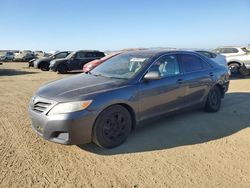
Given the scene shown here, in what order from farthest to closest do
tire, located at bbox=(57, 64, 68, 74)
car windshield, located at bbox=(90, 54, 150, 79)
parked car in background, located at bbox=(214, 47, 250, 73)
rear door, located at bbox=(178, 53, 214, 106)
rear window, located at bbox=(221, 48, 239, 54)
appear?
tire, located at bbox=(57, 64, 68, 74) < rear window, located at bbox=(221, 48, 239, 54) < parked car in background, located at bbox=(214, 47, 250, 73) < rear door, located at bbox=(178, 53, 214, 106) < car windshield, located at bbox=(90, 54, 150, 79)

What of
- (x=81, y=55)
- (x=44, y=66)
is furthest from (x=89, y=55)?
(x=44, y=66)

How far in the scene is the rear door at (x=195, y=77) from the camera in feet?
17.0

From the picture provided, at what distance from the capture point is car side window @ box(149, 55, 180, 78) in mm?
4648

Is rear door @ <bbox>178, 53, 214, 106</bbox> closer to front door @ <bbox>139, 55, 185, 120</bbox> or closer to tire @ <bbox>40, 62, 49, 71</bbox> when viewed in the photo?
front door @ <bbox>139, 55, 185, 120</bbox>

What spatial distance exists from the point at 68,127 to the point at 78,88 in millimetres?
732

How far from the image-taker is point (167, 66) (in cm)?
486

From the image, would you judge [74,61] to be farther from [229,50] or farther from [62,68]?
[229,50]

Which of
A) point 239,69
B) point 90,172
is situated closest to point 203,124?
point 90,172

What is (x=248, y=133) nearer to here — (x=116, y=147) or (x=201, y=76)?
(x=201, y=76)

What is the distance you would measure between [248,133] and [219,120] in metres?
Answer: 0.80

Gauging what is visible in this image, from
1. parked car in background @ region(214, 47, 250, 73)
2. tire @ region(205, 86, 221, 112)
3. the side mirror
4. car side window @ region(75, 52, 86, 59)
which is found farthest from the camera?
car side window @ region(75, 52, 86, 59)

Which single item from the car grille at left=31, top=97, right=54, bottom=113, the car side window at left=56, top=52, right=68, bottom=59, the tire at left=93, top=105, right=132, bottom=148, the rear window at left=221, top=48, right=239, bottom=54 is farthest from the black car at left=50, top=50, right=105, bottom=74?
the tire at left=93, top=105, right=132, bottom=148

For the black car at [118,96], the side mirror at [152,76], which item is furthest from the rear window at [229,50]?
the side mirror at [152,76]

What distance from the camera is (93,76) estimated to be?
4.76 meters
